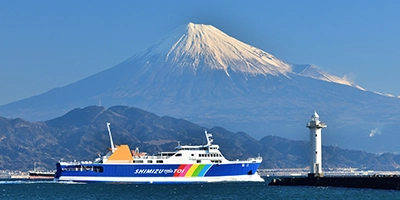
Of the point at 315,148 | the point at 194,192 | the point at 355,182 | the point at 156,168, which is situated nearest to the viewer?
the point at 355,182

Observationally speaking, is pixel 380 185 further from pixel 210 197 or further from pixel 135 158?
pixel 135 158

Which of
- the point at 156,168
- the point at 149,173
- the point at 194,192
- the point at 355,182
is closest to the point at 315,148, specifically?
the point at 355,182

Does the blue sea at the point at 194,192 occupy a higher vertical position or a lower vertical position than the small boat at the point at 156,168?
lower

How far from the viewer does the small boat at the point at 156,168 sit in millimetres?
112500

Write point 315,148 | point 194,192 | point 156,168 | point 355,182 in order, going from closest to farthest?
point 355,182
point 315,148
point 194,192
point 156,168

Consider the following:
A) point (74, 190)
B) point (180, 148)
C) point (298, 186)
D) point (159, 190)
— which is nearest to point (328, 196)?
point (298, 186)

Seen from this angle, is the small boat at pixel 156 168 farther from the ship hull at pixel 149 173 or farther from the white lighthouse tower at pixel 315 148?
the white lighthouse tower at pixel 315 148

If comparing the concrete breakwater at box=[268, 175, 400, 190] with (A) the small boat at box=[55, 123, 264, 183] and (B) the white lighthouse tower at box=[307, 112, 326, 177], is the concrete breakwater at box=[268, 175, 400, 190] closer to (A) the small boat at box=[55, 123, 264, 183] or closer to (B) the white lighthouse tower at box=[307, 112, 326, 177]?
(B) the white lighthouse tower at box=[307, 112, 326, 177]

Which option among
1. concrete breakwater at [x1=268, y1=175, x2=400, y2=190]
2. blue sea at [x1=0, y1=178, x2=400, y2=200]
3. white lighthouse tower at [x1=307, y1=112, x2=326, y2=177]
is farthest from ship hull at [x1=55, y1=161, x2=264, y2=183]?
white lighthouse tower at [x1=307, y1=112, x2=326, y2=177]

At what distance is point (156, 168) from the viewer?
113m

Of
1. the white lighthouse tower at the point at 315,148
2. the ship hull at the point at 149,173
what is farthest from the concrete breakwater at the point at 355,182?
the ship hull at the point at 149,173

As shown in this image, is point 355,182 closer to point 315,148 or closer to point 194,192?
point 315,148

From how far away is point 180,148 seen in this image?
115 m

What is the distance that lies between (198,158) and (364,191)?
102 feet
